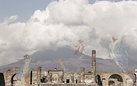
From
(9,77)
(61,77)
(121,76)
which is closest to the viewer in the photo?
(61,77)

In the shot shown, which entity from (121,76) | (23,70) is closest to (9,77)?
(23,70)

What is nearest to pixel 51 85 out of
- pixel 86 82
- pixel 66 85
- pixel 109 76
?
pixel 66 85

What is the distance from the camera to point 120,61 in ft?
195

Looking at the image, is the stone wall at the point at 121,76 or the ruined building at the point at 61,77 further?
the stone wall at the point at 121,76

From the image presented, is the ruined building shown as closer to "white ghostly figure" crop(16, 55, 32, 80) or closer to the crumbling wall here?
the crumbling wall

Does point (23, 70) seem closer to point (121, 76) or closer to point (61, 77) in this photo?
point (61, 77)

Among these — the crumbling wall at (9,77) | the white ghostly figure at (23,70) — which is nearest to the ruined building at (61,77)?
the crumbling wall at (9,77)

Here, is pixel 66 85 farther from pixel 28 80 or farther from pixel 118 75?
pixel 118 75

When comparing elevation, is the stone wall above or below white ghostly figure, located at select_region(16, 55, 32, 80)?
below

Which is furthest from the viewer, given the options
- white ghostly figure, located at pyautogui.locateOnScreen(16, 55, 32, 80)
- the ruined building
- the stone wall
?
the stone wall

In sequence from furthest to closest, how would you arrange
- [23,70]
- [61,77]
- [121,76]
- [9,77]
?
[121,76] → [23,70] → [9,77] → [61,77]

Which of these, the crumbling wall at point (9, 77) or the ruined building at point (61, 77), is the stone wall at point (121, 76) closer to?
the ruined building at point (61, 77)

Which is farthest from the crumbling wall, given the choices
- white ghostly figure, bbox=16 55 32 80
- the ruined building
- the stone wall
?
the stone wall

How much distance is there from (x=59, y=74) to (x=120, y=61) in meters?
13.1
